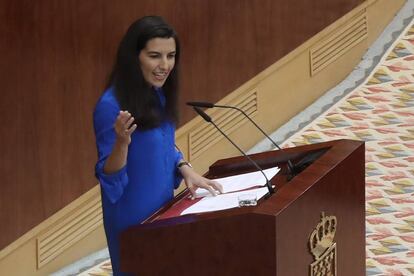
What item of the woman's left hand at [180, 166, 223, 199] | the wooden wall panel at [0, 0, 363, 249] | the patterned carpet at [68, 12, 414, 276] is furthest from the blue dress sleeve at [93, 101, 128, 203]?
the patterned carpet at [68, 12, 414, 276]

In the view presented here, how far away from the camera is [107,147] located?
128 inches

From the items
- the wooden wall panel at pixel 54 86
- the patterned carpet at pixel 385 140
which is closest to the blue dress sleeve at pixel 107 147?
the wooden wall panel at pixel 54 86

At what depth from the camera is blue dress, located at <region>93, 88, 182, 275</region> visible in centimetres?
327

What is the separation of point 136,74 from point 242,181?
1.45ft

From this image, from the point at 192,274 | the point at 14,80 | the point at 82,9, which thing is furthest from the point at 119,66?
the point at 82,9

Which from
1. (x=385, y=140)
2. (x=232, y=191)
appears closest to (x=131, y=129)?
(x=232, y=191)

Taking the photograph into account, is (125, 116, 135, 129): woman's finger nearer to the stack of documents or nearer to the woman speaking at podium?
the woman speaking at podium

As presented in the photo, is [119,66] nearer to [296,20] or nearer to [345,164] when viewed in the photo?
[345,164]

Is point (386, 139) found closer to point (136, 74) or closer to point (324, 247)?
point (324, 247)

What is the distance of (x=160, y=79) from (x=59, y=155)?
80.2 inches

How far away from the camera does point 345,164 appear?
3467 millimetres

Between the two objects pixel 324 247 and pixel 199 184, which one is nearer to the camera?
pixel 324 247

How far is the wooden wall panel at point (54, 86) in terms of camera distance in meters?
5.00

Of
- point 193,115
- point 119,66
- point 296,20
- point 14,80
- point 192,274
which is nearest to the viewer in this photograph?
point 192,274
